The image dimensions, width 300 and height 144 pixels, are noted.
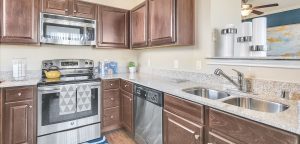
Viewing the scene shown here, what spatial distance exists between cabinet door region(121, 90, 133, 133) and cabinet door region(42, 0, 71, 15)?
1435 millimetres

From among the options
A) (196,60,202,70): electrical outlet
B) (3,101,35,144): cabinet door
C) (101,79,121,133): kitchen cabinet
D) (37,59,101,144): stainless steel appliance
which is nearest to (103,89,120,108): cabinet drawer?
(101,79,121,133): kitchen cabinet

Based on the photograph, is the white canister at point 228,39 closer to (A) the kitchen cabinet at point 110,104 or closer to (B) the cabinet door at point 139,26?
(B) the cabinet door at point 139,26

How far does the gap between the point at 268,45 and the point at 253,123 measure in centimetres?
103

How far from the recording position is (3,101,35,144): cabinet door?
1.93 metres

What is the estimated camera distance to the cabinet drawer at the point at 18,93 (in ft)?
6.33

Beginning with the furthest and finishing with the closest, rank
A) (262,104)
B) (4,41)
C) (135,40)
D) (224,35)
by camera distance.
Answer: (135,40), (4,41), (224,35), (262,104)

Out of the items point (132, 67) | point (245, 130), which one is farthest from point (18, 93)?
point (245, 130)

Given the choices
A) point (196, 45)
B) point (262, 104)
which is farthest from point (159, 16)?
point (262, 104)

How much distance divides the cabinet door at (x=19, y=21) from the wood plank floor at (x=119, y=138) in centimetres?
168

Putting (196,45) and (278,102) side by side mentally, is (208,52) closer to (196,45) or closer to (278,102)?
(196,45)

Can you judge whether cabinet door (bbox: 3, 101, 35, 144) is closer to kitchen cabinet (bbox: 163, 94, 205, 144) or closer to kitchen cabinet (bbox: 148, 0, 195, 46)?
kitchen cabinet (bbox: 163, 94, 205, 144)

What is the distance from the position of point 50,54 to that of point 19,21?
0.62 m

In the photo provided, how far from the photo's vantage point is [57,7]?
96.7 inches

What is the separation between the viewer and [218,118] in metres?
1.18
